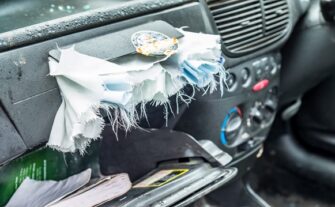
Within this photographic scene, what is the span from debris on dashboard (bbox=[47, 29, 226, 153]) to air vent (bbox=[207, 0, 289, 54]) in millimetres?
208

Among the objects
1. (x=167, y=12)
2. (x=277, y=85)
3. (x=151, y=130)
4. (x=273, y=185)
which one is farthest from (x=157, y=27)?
(x=273, y=185)

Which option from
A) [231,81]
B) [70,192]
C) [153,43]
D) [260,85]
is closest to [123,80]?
[153,43]

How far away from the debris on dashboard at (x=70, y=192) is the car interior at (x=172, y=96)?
16 mm

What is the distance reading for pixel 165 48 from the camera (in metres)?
0.71

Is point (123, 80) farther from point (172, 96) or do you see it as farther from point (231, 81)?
point (231, 81)

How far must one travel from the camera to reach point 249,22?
1009 millimetres

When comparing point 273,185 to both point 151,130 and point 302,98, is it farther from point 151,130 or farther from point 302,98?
point 151,130

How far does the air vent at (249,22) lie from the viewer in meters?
0.96

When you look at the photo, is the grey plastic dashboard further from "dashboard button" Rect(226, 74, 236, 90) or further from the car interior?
"dashboard button" Rect(226, 74, 236, 90)

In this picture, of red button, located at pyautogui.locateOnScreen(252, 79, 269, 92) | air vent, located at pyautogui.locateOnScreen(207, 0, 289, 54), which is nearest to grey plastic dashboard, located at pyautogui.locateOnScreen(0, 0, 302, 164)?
air vent, located at pyautogui.locateOnScreen(207, 0, 289, 54)

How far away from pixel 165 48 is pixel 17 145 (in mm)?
257

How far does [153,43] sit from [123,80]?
0.12 m

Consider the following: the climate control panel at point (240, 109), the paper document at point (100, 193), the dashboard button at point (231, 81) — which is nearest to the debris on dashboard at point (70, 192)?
the paper document at point (100, 193)

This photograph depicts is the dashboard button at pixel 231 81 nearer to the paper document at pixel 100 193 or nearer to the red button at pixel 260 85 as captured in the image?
the red button at pixel 260 85
